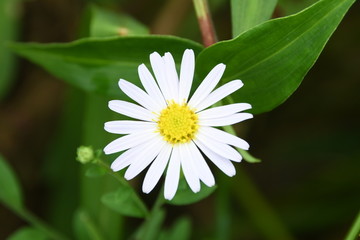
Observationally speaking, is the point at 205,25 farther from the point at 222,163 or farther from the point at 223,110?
the point at 222,163

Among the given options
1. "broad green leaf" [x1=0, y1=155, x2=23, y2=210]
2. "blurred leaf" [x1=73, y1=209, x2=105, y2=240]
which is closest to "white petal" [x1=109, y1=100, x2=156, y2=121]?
"blurred leaf" [x1=73, y1=209, x2=105, y2=240]

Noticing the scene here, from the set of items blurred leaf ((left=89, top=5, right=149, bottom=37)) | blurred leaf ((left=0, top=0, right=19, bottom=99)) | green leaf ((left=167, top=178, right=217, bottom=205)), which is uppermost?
blurred leaf ((left=0, top=0, right=19, bottom=99))

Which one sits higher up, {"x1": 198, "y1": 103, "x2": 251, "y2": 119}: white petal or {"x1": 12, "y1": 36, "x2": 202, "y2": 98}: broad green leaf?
{"x1": 12, "y1": 36, "x2": 202, "y2": 98}: broad green leaf

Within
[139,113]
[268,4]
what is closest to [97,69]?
[139,113]

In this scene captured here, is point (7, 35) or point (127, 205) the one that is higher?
point (7, 35)

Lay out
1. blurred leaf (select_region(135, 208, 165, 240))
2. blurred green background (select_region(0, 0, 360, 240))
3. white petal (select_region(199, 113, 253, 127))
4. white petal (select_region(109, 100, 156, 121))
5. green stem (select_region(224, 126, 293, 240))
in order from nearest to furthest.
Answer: white petal (select_region(199, 113, 253, 127)) < white petal (select_region(109, 100, 156, 121)) < blurred leaf (select_region(135, 208, 165, 240)) < green stem (select_region(224, 126, 293, 240)) < blurred green background (select_region(0, 0, 360, 240))

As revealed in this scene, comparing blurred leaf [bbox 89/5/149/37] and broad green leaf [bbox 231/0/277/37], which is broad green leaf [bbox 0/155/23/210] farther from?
broad green leaf [bbox 231/0/277/37]

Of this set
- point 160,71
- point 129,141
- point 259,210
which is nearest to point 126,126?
point 129,141

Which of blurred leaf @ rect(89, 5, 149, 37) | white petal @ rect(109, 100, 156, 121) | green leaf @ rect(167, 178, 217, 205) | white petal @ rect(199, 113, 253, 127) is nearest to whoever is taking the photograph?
white petal @ rect(199, 113, 253, 127)
